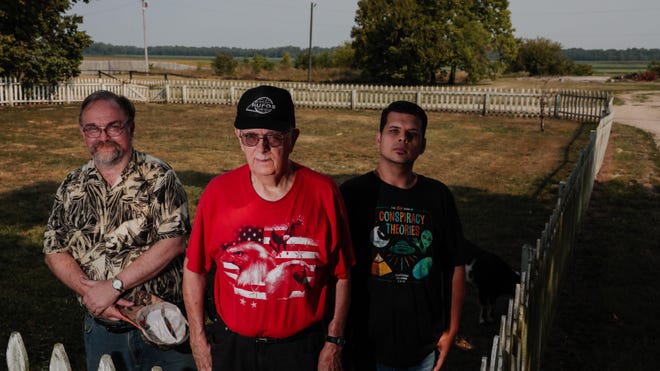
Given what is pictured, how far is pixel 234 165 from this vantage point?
13750 millimetres

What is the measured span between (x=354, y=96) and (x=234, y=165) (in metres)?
16.2

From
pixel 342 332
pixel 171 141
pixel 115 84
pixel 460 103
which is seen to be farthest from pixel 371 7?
pixel 342 332

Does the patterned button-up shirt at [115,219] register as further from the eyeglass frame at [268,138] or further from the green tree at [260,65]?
the green tree at [260,65]

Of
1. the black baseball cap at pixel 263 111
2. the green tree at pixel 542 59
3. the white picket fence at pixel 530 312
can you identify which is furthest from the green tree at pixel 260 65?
the black baseball cap at pixel 263 111

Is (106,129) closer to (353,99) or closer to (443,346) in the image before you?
(443,346)

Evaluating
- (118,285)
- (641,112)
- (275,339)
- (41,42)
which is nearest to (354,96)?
(641,112)

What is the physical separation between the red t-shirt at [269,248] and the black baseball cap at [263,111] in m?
0.22

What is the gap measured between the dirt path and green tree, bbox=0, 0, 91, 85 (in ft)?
78.9

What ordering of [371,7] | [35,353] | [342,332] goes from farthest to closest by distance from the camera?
[371,7] → [35,353] → [342,332]

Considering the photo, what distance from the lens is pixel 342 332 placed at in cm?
256

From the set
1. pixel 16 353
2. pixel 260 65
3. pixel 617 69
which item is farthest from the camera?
pixel 617 69

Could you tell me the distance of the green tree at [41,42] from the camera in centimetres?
2508

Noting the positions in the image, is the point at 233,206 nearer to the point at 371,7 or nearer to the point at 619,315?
the point at 619,315

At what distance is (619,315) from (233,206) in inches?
190
